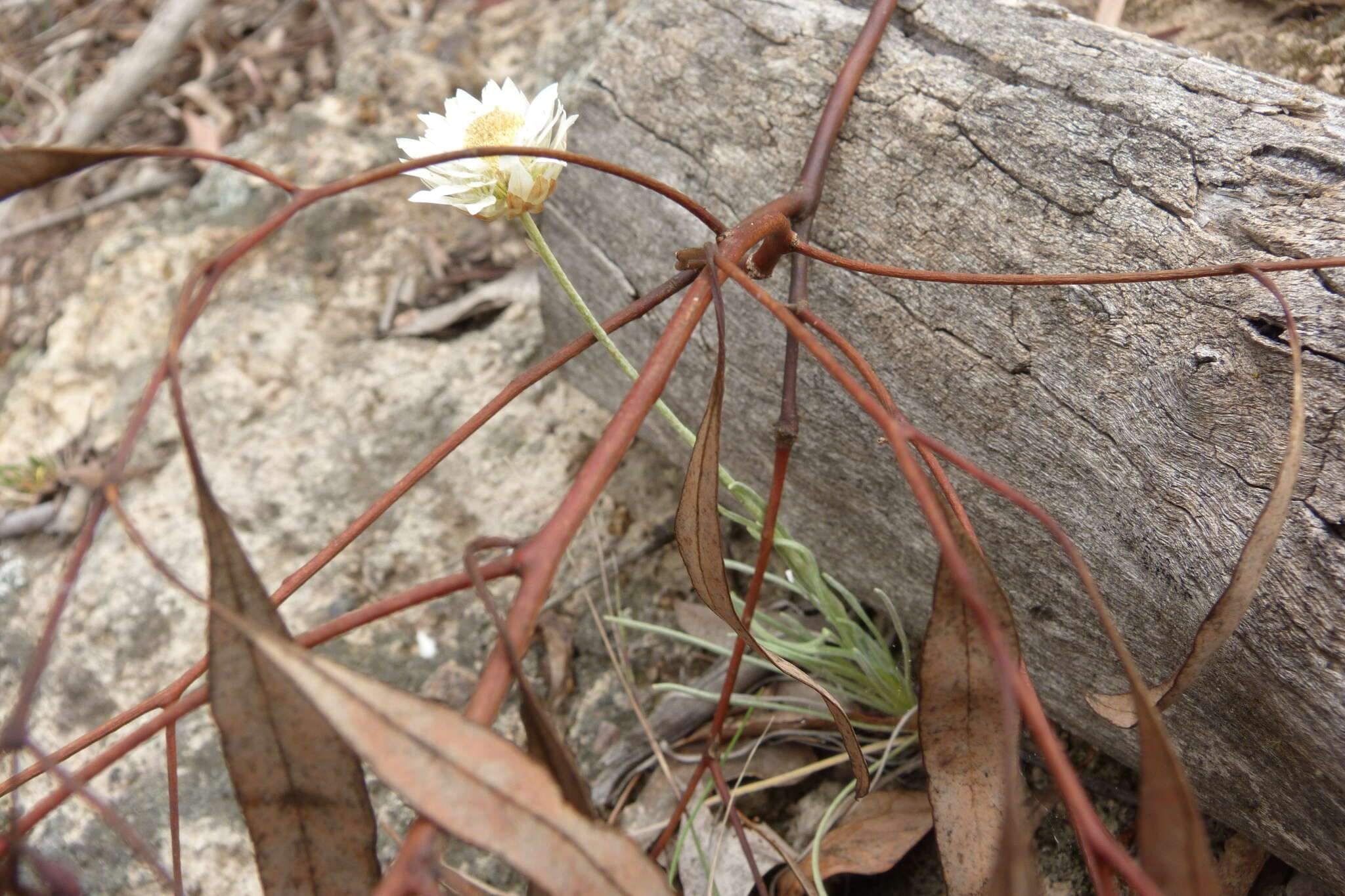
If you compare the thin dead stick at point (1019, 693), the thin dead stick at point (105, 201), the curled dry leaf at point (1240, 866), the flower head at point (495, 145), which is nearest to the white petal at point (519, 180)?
the flower head at point (495, 145)

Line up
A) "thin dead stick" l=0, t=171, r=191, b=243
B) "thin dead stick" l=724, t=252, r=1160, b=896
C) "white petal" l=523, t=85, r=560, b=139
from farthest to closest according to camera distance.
Result: "thin dead stick" l=0, t=171, r=191, b=243 → "white petal" l=523, t=85, r=560, b=139 → "thin dead stick" l=724, t=252, r=1160, b=896

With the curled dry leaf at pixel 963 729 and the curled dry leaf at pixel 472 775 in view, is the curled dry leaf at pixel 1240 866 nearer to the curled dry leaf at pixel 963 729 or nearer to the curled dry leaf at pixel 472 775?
the curled dry leaf at pixel 963 729

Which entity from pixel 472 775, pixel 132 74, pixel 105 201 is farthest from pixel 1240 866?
pixel 132 74

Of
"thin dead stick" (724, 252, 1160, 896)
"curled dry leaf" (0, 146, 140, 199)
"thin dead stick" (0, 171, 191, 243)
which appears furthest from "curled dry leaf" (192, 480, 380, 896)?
"thin dead stick" (0, 171, 191, 243)

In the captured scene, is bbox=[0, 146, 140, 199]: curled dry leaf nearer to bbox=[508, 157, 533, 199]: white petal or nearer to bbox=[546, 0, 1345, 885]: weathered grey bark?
bbox=[508, 157, 533, 199]: white petal

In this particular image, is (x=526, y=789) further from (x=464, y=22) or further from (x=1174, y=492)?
(x=464, y=22)

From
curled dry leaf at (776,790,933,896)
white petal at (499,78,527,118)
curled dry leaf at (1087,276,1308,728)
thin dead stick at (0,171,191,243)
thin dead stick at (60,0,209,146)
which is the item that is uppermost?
thin dead stick at (60,0,209,146)
